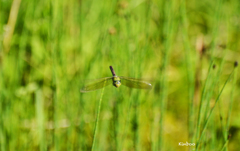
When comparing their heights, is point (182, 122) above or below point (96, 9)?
below

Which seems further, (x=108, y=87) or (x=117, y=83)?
(x=108, y=87)

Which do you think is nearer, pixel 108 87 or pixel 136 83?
pixel 136 83

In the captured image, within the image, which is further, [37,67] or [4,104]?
[37,67]

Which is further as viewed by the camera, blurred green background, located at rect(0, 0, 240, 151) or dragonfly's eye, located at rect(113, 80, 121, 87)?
blurred green background, located at rect(0, 0, 240, 151)

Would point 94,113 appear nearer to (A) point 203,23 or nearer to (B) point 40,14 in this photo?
(B) point 40,14

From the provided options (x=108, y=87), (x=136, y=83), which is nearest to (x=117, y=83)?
(x=136, y=83)

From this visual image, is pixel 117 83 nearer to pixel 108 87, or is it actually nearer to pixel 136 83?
pixel 136 83

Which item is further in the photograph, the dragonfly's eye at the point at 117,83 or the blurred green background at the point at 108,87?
the blurred green background at the point at 108,87

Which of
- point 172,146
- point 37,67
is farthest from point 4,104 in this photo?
point 172,146
